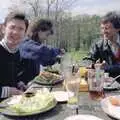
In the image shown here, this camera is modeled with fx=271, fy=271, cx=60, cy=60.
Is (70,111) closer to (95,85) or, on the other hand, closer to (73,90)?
(73,90)

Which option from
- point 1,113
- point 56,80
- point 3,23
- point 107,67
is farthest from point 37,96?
point 107,67

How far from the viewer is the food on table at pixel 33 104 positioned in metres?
1.26

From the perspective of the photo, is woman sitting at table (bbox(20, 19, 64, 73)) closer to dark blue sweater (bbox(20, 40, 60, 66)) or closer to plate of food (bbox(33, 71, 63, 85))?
dark blue sweater (bbox(20, 40, 60, 66))

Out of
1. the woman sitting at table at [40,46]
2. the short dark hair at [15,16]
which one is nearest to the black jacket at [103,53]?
the woman sitting at table at [40,46]

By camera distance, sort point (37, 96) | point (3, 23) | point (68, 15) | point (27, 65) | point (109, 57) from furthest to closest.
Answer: point (68, 15), point (109, 57), point (27, 65), point (3, 23), point (37, 96)

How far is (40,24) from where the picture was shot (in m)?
3.08

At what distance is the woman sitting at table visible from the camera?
120 inches

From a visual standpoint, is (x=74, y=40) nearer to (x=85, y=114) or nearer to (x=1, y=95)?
(x=1, y=95)

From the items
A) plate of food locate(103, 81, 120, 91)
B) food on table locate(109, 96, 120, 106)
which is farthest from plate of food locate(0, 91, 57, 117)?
plate of food locate(103, 81, 120, 91)

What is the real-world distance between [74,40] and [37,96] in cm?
599

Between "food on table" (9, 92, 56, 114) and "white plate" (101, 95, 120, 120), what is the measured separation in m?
0.25

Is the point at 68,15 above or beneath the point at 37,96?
above

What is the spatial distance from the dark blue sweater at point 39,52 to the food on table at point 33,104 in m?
1.64

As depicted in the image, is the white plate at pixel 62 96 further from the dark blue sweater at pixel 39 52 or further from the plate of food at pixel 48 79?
the dark blue sweater at pixel 39 52
